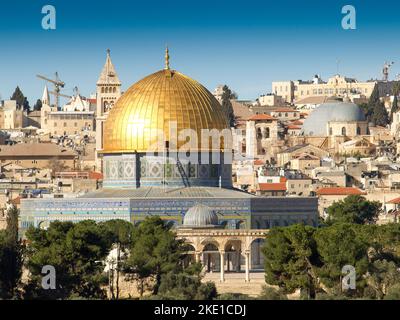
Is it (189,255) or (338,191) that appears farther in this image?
(338,191)

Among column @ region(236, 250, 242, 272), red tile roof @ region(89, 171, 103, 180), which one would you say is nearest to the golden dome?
column @ region(236, 250, 242, 272)

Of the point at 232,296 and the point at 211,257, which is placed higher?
the point at 211,257

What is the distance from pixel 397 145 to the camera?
385 ft

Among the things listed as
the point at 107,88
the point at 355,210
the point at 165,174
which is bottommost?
the point at 355,210

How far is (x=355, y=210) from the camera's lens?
8081 centimetres

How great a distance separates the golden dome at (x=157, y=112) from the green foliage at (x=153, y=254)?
6.94 meters

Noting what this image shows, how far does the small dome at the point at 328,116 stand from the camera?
119938mm

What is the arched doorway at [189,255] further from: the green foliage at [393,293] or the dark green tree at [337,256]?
the green foliage at [393,293]

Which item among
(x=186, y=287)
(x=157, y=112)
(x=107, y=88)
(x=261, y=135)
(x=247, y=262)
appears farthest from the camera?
(x=261, y=135)

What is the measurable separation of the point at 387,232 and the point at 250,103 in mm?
102744

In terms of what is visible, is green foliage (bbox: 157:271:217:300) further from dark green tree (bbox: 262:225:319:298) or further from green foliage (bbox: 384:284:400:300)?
green foliage (bbox: 384:284:400:300)

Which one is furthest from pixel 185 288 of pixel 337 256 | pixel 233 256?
pixel 233 256

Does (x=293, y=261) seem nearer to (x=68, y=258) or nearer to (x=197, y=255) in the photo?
(x=68, y=258)

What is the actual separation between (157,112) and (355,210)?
16.8 metres
